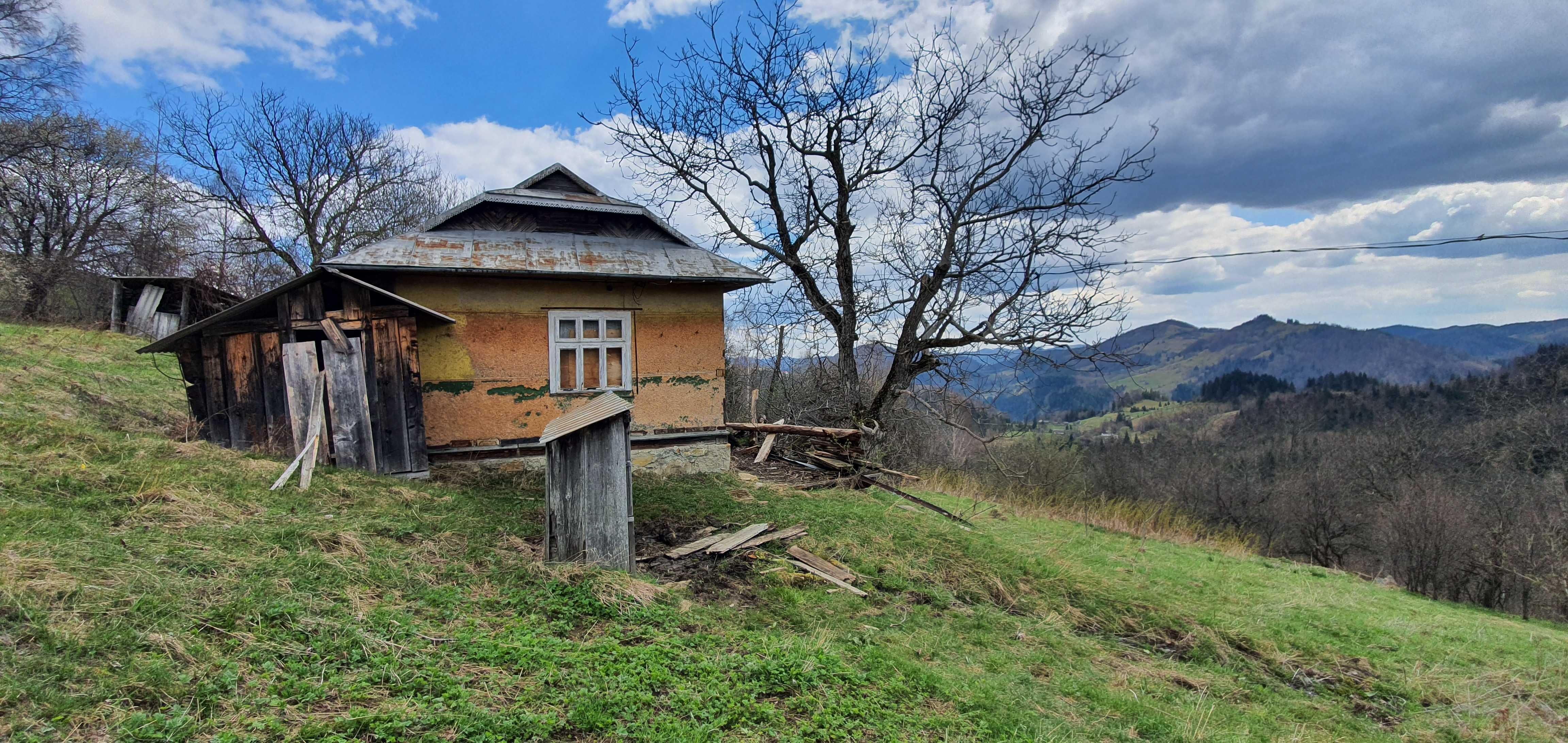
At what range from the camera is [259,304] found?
7887 mm

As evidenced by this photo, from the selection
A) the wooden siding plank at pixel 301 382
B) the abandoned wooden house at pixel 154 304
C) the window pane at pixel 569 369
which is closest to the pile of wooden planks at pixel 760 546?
the window pane at pixel 569 369

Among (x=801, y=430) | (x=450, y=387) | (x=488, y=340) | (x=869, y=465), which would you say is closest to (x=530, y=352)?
(x=488, y=340)

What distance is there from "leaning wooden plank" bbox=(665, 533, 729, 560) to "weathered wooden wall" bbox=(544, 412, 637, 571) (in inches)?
33.3

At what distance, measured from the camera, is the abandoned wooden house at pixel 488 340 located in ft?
26.3

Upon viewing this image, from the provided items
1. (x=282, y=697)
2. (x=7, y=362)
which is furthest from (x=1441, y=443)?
(x=7, y=362)

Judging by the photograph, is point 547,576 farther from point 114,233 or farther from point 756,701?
point 114,233

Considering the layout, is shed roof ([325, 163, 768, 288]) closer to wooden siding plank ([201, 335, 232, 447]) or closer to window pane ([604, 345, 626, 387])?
window pane ([604, 345, 626, 387])

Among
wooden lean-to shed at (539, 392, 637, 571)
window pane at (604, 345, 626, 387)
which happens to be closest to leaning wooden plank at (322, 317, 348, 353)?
window pane at (604, 345, 626, 387)

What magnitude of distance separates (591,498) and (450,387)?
4728mm

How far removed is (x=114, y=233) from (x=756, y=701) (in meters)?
31.0

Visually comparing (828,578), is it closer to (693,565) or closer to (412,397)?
(693,565)

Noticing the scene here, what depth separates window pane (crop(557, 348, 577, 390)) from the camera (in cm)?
1005

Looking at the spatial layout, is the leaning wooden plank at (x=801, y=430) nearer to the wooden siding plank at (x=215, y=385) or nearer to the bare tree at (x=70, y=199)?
the wooden siding plank at (x=215, y=385)

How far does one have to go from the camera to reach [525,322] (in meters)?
9.72
